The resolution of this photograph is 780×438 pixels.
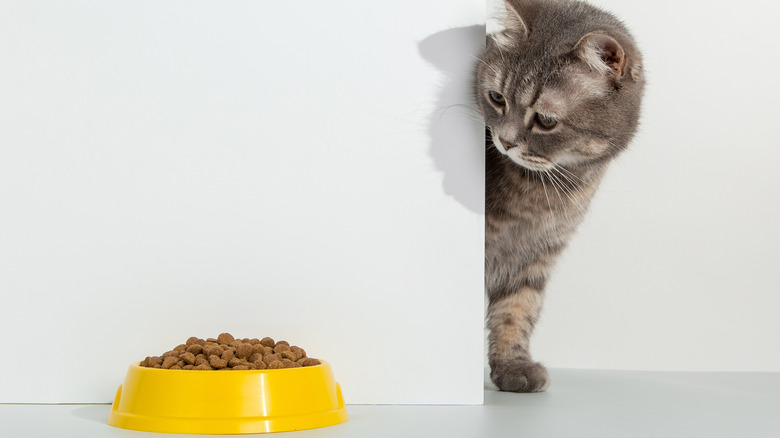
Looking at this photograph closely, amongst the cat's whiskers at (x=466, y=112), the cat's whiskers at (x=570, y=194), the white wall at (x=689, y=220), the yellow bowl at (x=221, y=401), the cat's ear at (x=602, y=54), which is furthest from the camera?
the white wall at (x=689, y=220)

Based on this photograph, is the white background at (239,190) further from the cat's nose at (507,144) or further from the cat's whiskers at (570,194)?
the cat's whiskers at (570,194)

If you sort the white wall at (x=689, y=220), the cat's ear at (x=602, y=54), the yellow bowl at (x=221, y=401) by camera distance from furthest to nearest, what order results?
the white wall at (x=689, y=220) < the cat's ear at (x=602, y=54) < the yellow bowl at (x=221, y=401)

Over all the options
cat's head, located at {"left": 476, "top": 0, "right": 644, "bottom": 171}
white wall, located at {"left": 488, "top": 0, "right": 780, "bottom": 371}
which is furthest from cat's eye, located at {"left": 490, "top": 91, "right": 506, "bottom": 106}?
white wall, located at {"left": 488, "top": 0, "right": 780, "bottom": 371}

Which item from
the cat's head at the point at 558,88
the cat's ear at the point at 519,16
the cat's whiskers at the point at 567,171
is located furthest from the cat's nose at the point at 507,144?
the cat's ear at the point at 519,16

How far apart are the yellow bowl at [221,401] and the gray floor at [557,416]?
0.03 meters

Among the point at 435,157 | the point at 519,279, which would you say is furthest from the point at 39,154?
the point at 519,279

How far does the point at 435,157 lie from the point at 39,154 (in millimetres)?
725

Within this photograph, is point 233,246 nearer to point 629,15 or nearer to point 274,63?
point 274,63

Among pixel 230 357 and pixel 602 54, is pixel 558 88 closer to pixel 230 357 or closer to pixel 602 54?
pixel 602 54

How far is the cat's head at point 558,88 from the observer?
146 cm

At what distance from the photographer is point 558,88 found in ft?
4.83

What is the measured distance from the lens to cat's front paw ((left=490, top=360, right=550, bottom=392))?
172 centimetres

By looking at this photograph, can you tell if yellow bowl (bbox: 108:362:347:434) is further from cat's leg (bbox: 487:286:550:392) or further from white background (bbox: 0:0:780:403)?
cat's leg (bbox: 487:286:550:392)

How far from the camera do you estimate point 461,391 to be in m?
1.49
